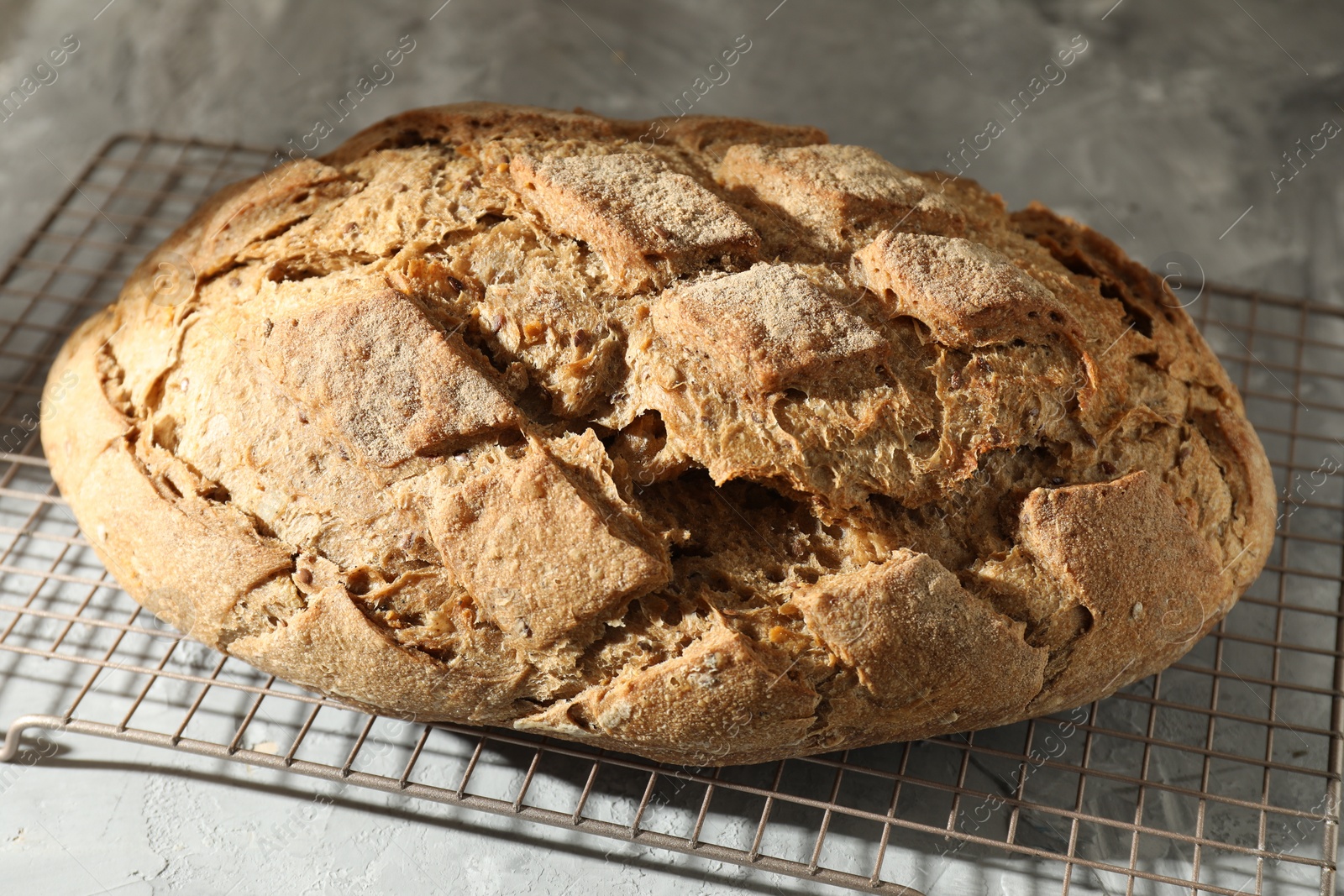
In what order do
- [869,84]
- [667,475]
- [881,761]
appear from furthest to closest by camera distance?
[869,84]
[881,761]
[667,475]

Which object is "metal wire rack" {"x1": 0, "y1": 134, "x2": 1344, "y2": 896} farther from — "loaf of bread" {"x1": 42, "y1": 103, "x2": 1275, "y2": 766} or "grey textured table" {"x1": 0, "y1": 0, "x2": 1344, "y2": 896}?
"grey textured table" {"x1": 0, "y1": 0, "x2": 1344, "y2": 896}

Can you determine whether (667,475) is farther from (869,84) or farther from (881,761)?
(869,84)

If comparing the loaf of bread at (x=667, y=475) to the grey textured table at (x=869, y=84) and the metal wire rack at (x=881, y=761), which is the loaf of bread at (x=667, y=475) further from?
the grey textured table at (x=869, y=84)

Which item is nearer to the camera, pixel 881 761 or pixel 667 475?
pixel 667 475

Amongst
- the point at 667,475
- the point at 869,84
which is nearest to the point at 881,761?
the point at 667,475

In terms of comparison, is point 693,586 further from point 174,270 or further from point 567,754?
point 174,270
